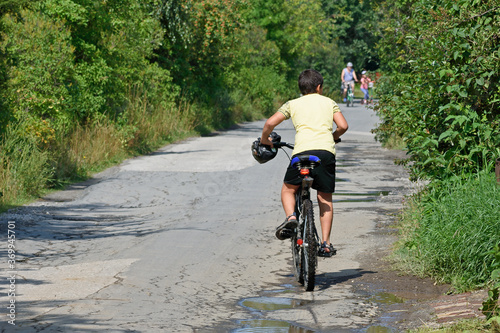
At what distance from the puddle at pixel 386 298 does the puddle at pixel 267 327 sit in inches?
43.2

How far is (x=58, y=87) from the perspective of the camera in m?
16.0

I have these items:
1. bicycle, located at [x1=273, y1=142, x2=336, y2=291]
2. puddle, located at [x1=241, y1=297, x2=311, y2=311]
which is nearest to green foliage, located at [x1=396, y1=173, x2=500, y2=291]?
bicycle, located at [x1=273, y1=142, x2=336, y2=291]

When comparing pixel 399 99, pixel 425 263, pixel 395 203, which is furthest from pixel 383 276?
pixel 395 203

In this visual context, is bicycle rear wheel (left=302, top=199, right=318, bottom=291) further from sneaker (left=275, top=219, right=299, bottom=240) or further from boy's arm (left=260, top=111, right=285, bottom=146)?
boy's arm (left=260, top=111, right=285, bottom=146)

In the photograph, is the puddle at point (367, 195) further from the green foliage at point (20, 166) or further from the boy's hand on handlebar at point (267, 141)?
the boy's hand on handlebar at point (267, 141)

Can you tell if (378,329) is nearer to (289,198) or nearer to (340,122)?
(289,198)

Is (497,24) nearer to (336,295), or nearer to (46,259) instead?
(336,295)

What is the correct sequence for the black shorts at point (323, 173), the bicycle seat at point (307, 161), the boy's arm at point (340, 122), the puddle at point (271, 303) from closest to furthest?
the puddle at point (271, 303), the bicycle seat at point (307, 161), the black shorts at point (323, 173), the boy's arm at point (340, 122)

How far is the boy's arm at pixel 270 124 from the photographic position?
7.52m

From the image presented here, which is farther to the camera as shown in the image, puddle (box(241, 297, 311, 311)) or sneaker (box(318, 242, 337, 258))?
sneaker (box(318, 242, 337, 258))

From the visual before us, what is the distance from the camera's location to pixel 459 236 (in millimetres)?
6980

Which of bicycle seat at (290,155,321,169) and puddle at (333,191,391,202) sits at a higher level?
bicycle seat at (290,155,321,169)

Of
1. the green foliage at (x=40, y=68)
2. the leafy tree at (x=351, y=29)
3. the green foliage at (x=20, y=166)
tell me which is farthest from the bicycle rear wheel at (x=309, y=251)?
the leafy tree at (x=351, y=29)

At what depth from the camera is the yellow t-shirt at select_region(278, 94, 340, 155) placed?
295 inches
